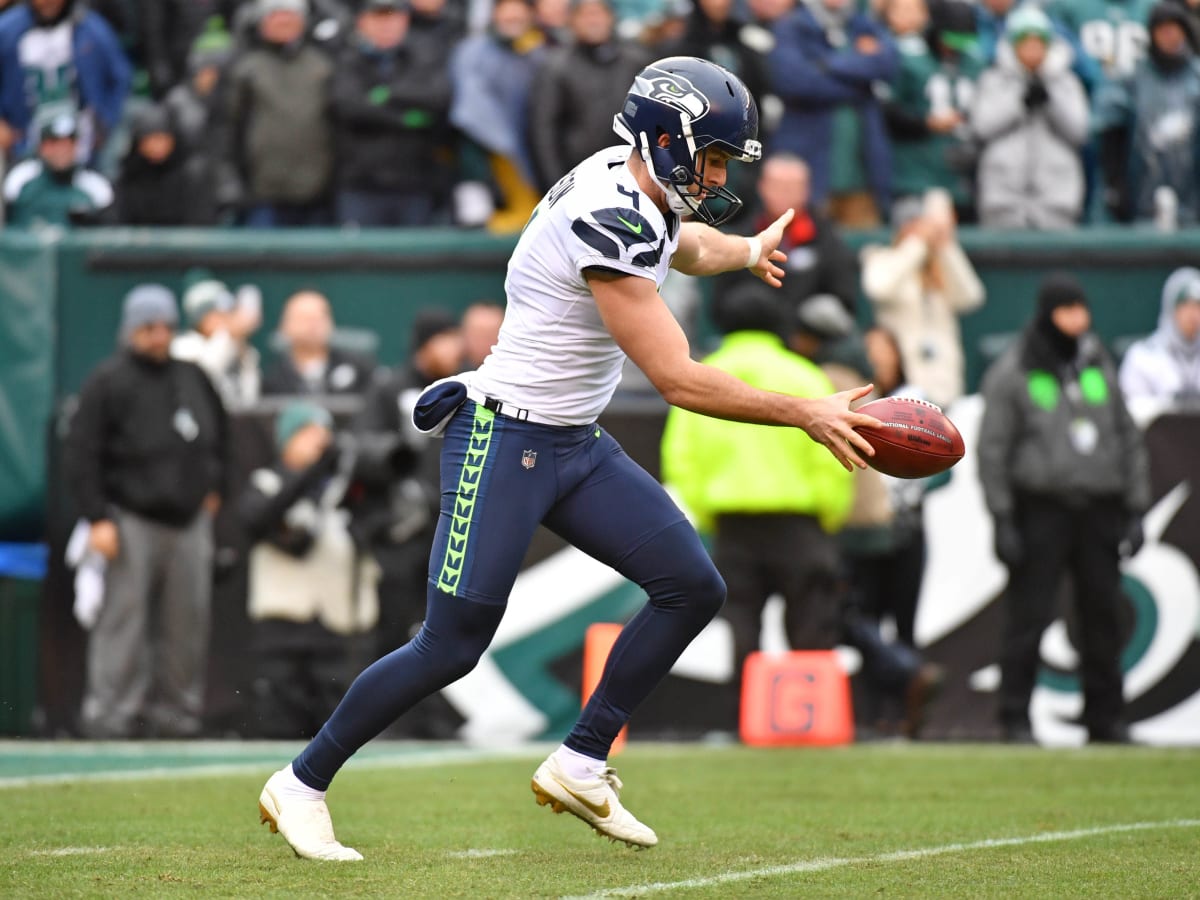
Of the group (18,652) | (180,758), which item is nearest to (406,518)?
(180,758)

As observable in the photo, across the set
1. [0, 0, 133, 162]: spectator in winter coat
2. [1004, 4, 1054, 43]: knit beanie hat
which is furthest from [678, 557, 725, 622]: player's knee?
[0, 0, 133, 162]: spectator in winter coat

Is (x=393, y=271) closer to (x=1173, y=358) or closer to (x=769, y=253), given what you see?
(x=1173, y=358)

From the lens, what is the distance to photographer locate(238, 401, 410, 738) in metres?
10.5

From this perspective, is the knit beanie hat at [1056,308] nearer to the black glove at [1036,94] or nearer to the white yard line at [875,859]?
the black glove at [1036,94]

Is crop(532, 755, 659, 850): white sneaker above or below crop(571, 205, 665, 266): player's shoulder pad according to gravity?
below

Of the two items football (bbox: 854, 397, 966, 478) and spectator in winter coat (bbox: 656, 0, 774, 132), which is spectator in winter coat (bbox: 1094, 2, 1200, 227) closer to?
spectator in winter coat (bbox: 656, 0, 774, 132)

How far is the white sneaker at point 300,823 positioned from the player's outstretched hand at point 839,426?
163cm

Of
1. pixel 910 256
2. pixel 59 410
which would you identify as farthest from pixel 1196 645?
pixel 59 410

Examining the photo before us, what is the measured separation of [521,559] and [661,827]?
135 cm

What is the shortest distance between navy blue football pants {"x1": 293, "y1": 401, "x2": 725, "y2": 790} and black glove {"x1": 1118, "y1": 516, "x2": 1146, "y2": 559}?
5.05 meters

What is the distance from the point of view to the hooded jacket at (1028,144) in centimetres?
1228

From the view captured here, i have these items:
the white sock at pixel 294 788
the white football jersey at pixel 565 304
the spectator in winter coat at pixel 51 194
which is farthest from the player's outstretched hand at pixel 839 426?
the spectator in winter coat at pixel 51 194

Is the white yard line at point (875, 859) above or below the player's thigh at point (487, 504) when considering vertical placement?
below

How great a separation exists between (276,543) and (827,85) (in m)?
4.34
